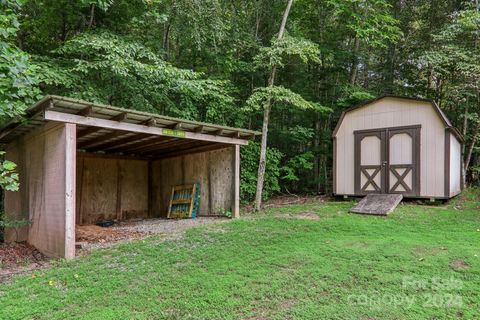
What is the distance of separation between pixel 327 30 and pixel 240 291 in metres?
10.8

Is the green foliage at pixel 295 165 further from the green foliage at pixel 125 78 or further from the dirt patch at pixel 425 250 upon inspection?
the dirt patch at pixel 425 250

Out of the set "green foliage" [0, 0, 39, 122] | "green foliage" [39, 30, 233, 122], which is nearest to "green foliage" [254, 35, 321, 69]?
"green foliage" [39, 30, 233, 122]

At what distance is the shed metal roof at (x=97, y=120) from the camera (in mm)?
4820

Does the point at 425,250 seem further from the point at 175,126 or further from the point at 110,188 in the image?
the point at 110,188

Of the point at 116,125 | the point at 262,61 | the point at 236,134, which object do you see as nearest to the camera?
the point at 116,125

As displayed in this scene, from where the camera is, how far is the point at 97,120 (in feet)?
Result: 17.7

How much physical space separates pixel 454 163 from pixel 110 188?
29.2ft

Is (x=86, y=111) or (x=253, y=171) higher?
(x=86, y=111)

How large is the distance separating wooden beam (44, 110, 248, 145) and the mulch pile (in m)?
1.94

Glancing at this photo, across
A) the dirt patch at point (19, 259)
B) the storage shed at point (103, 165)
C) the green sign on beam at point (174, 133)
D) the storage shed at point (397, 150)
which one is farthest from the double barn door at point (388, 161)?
the dirt patch at point (19, 259)

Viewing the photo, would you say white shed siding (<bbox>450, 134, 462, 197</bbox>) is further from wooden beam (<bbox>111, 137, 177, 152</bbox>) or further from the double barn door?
wooden beam (<bbox>111, 137, 177, 152</bbox>)

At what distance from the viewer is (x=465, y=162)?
451 inches

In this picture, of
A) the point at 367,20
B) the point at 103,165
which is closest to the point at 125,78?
the point at 103,165

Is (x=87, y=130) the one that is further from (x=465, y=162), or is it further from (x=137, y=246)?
(x=465, y=162)
